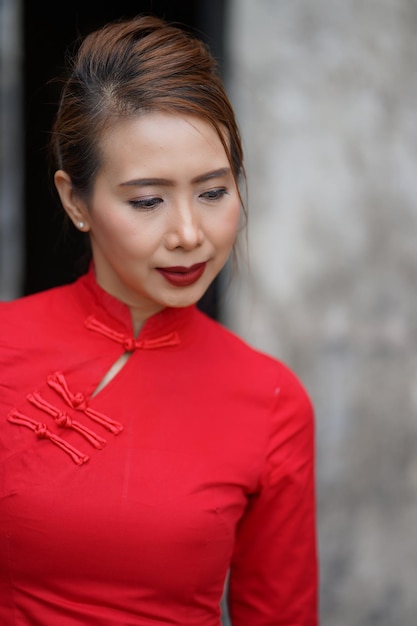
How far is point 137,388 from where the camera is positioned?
5.05 feet

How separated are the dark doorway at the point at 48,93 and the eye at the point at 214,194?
127 centimetres

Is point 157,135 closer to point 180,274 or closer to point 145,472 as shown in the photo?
point 180,274

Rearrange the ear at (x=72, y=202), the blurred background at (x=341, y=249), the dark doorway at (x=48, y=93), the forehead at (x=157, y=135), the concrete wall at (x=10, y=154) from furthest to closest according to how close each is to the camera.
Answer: the concrete wall at (x=10, y=154)
the dark doorway at (x=48, y=93)
the blurred background at (x=341, y=249)
the ear at (x=72, y=202)
the forehead at (x=157, y=135)

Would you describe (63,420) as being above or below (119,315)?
below

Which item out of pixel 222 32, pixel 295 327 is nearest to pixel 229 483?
pixel 295 327

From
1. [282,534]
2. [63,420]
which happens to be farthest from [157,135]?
[282,534]

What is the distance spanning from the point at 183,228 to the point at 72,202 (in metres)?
0.24

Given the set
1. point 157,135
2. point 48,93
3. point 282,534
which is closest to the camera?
point 157,135

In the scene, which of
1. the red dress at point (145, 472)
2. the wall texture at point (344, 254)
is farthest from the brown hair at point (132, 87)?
the wall texture at point (344, 254)

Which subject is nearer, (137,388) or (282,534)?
(137,388)

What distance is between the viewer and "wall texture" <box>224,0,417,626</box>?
102 inches

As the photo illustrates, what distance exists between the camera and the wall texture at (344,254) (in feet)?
8.47

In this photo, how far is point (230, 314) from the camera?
2.72 meters

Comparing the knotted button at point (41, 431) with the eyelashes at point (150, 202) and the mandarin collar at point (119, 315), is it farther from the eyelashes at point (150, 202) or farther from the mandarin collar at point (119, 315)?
the eyelashes at point (150, 202)
